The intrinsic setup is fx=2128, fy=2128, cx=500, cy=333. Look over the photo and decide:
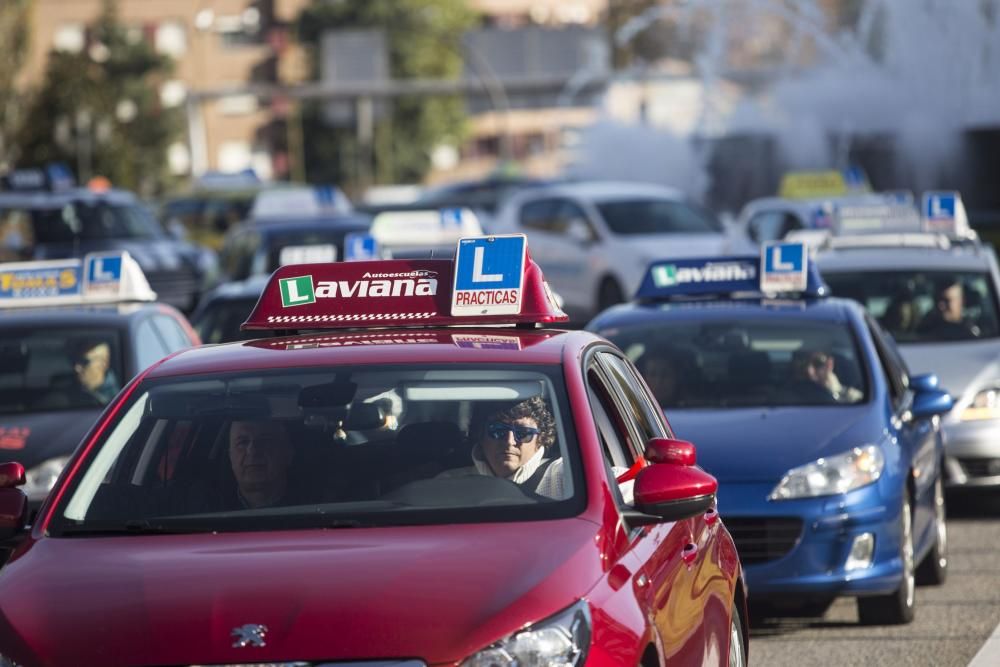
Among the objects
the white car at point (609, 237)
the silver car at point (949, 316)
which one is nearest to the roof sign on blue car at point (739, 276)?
the silver car at point (949, 316)

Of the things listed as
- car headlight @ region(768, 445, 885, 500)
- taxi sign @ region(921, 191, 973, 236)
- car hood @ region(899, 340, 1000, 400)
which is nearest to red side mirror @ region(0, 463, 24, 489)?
car headlight @ region(768, 445, 885, 500)

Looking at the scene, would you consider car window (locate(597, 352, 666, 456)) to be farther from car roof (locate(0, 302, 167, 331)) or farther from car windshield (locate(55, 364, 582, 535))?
car roof (locate(0, 302, 167, 331))

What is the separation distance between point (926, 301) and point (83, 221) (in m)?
14.3

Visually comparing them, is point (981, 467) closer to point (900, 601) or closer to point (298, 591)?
point (900, 601)

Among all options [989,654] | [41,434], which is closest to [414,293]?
[989,654]

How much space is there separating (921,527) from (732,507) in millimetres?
1338

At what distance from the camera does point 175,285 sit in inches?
977

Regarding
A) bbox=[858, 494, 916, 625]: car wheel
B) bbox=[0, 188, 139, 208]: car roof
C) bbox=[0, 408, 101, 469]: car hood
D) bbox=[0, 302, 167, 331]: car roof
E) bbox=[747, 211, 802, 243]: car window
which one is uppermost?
bbox=[0, 302, 167, 331]: car roof

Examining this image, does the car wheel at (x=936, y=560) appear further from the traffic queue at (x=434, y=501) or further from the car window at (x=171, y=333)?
the car window at (x=171, y=333)

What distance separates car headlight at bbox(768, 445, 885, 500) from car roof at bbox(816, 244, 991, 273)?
15.5 ft

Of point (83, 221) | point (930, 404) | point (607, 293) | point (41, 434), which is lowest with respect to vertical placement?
point (607, 293)

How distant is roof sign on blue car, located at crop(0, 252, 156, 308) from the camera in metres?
12.1

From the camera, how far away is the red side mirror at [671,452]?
5.42m

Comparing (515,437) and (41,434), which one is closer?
(515,437)
